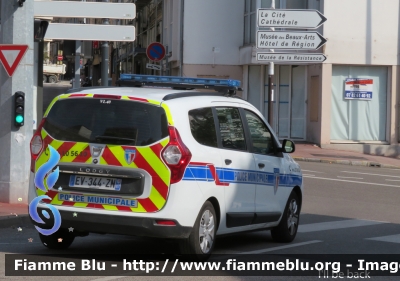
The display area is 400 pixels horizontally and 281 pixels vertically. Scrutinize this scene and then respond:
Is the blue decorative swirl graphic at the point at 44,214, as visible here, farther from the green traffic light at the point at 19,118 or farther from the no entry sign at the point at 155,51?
the no entry sign at the point at 155,51

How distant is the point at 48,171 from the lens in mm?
8172

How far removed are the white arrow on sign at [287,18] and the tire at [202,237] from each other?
16282mm

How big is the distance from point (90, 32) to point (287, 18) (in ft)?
33.2

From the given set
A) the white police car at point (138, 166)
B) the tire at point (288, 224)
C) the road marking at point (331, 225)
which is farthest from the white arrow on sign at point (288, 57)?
the white police car at point (138, 166)

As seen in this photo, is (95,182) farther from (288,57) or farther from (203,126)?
(288,57)

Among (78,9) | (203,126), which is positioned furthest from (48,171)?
(78,9)

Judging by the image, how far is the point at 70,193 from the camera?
804cm

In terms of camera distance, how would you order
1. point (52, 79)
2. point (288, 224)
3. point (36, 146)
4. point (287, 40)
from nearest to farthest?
point (36, 146) → point (288, 224) → point (287, 40) → point (52, 79)

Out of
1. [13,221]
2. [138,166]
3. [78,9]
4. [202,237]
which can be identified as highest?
[78,9]

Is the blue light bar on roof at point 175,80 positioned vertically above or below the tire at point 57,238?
above

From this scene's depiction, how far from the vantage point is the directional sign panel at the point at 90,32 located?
Answer: 49.2ft

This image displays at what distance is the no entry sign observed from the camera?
28219 millimetres

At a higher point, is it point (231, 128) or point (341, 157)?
point (231, 128)

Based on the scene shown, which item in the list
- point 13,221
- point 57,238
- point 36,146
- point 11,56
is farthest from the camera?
point 11,56
